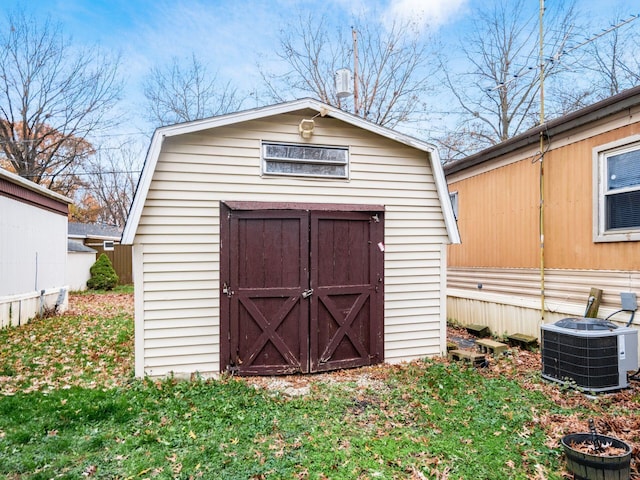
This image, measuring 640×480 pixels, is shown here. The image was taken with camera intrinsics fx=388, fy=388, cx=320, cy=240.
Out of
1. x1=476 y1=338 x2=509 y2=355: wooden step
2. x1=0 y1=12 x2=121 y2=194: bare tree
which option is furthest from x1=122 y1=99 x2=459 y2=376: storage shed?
x1=0 y1=12 x2=121 y2=194: bare tree

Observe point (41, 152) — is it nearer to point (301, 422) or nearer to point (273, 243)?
point (273, 243)

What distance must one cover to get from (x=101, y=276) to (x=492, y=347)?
48.2 feet

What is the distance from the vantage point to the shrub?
603 inches

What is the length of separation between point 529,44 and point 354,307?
48.5 feet

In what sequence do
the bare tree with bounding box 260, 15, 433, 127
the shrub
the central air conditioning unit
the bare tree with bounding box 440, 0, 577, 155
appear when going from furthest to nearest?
the bare tree with bounding box 260, 15, 433, 127 → the shrub → the bare tree with bounding box 440, 0, 577, 155 → the central air conditioning unit

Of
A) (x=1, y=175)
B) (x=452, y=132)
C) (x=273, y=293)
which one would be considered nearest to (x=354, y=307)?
(x=273, y=293)

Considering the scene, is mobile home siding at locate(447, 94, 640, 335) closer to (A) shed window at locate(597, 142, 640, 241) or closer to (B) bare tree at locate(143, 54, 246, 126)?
(A) shed window at locate(597, 142, 640, 241)

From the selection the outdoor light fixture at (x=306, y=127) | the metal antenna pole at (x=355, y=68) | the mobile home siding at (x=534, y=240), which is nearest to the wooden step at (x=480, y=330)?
the mobile home siding at (x=534, y=240)

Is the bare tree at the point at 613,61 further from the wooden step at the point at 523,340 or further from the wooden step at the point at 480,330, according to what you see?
the wooden step at the point at 523,340

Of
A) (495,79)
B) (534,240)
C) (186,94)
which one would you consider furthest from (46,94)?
(534,240)

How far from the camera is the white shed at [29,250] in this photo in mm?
7711

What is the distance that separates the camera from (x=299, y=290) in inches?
200

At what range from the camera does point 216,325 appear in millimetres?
4992

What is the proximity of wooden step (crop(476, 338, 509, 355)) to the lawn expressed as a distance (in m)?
0.46
